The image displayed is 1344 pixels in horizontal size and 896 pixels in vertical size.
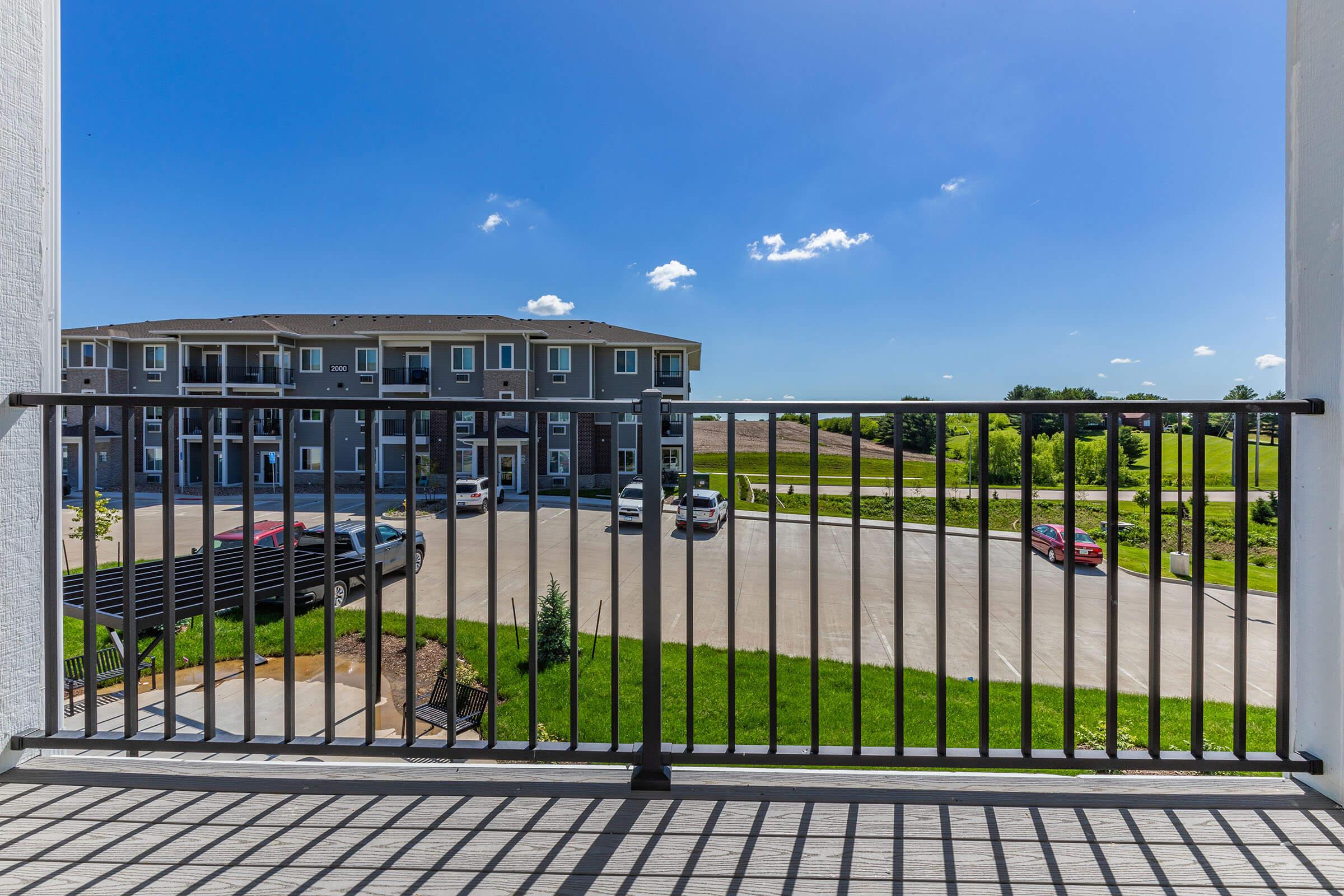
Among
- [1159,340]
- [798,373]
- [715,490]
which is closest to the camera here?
[715,490]

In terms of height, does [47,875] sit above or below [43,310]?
below

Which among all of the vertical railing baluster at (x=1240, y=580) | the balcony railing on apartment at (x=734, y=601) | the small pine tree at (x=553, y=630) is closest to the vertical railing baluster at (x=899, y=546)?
the balcony railing on apartment at (x=734, y=601)

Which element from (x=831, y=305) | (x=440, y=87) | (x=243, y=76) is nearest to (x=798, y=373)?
(x=831, y=305)

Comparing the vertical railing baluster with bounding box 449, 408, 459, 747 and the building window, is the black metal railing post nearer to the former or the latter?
the vertical railing baluster with bounding box 449, 408, 459, 747

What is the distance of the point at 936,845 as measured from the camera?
117 centimetres

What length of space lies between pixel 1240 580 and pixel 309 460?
21524 millimetres

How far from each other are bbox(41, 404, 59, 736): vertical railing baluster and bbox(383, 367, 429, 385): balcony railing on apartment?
19.4 meters

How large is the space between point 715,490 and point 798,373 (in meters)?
19.2

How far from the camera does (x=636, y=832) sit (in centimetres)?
120

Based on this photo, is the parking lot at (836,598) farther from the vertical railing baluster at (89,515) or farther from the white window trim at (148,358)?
the white window trim at (148,358)

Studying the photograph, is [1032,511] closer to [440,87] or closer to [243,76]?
[440,87]

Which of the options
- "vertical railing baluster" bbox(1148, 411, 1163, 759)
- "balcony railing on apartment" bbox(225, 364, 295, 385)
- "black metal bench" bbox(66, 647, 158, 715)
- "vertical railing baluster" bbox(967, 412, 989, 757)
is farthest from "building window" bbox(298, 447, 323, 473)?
"vertical railing baluster" bbox(1148, 411, 1163, 759)

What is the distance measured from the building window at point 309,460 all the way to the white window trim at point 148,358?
21.7ft

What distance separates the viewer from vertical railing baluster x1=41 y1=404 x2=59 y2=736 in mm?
1458
